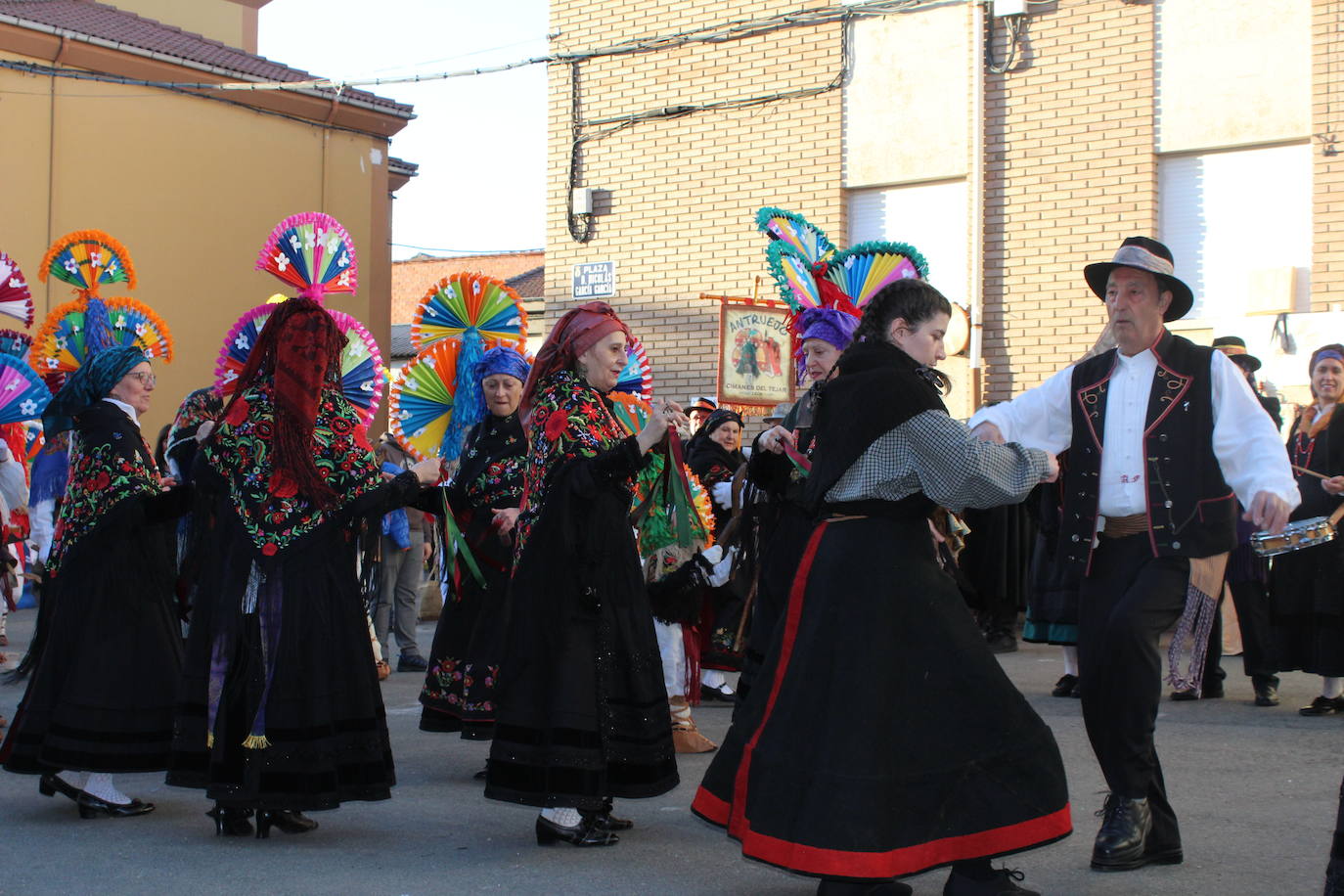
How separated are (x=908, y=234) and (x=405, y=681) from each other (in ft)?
21.7

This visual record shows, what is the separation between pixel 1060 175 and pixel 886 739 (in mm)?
9605

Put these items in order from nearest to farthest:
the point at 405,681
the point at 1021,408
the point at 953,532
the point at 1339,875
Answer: the point at 1339,875, the point at 1021,408, the point at 953,532, the point at 405,681

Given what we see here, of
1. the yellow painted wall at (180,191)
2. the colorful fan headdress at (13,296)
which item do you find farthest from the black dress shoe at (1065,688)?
the yellow painted wall at (180,191)

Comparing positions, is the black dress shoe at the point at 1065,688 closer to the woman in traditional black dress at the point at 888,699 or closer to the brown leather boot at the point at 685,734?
the brown leather boot at the point at 685,734

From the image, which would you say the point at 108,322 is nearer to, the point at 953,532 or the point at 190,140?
the point at 953,532

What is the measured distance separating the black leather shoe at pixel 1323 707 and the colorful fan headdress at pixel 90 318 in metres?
5.88

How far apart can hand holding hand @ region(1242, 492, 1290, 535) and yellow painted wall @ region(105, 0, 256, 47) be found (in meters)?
19.2

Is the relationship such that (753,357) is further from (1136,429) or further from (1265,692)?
(1136,429)

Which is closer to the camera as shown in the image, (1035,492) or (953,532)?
(953,532)

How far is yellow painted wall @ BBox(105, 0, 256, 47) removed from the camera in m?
21.0

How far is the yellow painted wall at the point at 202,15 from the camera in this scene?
20984 mm

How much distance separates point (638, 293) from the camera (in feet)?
49.8

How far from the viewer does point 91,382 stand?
5.82m

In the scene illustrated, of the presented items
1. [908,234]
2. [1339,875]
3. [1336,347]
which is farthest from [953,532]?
[908,234]
